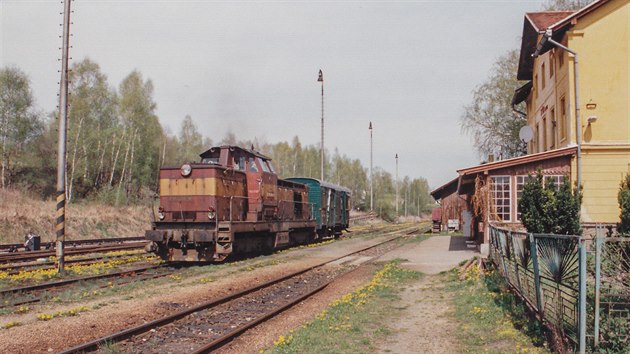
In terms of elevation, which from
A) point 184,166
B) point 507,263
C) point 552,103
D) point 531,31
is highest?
point 531,31

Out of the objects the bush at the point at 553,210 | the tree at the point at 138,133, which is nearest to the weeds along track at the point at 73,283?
the bush at the point at 553,210

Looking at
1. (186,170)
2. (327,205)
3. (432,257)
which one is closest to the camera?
(186,170)

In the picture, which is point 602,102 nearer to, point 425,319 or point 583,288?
point 425,319

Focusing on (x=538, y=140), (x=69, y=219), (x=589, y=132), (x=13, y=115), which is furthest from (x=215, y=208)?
(x=13, y=115)

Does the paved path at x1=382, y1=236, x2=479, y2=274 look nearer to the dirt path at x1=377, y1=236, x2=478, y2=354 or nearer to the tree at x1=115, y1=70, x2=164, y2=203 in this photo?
the dirt path at x1=377, y1=236, x2=478, y2=354

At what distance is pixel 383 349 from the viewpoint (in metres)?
7.26

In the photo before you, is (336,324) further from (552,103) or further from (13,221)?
(13,221)

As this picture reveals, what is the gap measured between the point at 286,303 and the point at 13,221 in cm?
2103

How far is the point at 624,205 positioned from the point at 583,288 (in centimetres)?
1439

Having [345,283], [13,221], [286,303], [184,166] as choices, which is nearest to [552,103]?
[345,283]

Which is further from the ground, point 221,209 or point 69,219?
point 221,209

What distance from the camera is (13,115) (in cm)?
4231

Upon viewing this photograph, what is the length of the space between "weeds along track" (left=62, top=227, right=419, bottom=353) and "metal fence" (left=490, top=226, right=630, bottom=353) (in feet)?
14.3

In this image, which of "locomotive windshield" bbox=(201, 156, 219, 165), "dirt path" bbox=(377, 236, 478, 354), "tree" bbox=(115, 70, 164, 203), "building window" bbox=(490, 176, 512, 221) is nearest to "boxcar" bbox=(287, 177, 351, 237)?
"locomotive windshield" bbox=(201, 156, 219, 165)
